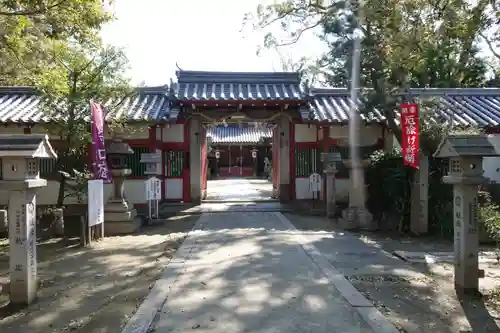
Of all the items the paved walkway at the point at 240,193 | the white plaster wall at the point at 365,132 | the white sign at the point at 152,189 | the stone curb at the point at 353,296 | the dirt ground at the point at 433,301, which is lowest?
the dirt ground at the point at 433,301

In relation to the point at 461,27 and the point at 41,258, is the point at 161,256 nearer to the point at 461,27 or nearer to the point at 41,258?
the point at 41,258

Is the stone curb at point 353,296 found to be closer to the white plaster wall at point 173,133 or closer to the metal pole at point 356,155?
the metal pole at point 356,155

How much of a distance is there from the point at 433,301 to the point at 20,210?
18.1 feet

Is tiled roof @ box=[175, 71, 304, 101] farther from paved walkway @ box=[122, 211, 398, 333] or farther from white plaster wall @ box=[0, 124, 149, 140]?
paved walkway @ box=[122, 211, 398, 333]

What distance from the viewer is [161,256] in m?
8.38

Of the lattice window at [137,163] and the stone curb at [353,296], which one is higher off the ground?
the lattice window at [137,163]

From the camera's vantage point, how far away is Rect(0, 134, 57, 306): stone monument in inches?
225

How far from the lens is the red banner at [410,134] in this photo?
1046cm

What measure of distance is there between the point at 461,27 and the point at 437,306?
17.6 feet

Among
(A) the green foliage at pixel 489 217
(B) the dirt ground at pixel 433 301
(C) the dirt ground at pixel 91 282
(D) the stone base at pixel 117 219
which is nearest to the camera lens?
(B) the dirt ground at pixel 433 301

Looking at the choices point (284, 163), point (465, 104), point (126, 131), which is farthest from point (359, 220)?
point (126, 131)

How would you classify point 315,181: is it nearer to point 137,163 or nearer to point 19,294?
point 137,163

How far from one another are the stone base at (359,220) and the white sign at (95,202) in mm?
6275

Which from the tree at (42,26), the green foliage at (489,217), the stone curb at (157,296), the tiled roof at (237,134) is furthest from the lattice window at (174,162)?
the tiled roof at (237,134)
